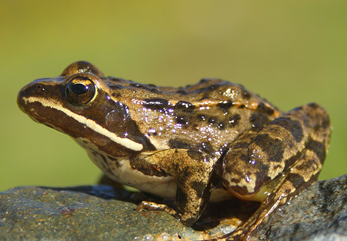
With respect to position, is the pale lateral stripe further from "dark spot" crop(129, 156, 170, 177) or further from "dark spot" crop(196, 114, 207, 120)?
A: "dark spot" crop(196, 114, 207, 120)

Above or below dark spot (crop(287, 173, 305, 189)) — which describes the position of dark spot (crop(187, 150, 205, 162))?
above

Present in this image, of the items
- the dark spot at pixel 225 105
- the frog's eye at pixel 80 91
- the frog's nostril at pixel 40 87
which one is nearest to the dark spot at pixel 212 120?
the dark spot at pixel 225 105

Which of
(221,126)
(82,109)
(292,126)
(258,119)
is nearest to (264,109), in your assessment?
(258,119)

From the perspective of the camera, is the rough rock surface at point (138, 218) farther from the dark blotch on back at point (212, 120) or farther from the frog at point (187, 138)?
the dark blotch on back at point (212, 120)

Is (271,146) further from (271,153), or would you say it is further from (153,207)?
(153,207)

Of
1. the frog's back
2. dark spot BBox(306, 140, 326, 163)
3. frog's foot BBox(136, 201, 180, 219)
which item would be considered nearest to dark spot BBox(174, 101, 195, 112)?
the frog's back

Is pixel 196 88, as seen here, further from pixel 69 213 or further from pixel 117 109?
pixel 69 213

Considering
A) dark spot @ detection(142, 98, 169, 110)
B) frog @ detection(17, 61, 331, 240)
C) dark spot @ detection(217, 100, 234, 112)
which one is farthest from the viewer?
dark spot @ detection(217, 100, 234, 112)
